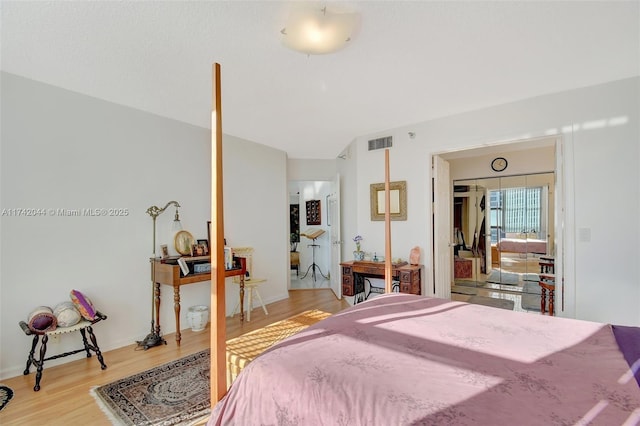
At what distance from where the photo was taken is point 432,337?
1.41m

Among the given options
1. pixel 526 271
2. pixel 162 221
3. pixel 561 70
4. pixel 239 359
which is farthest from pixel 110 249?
pixel 526 271

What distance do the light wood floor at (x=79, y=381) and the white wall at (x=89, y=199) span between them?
0.14 metres

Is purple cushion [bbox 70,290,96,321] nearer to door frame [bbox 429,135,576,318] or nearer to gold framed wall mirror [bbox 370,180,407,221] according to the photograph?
gold framed wall mirror [bbox 370,180,407,221]

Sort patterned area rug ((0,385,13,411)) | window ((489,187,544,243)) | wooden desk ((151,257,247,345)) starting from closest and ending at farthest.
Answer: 1. patterned area rug ((0,385,13,411))
2. wooden desk ((151,257,247,345))
3. window ((489,187,544,243))

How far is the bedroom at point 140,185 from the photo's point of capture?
247 centimetres

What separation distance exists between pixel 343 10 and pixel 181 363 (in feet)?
9.83

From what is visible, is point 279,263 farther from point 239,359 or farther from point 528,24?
point 528,24

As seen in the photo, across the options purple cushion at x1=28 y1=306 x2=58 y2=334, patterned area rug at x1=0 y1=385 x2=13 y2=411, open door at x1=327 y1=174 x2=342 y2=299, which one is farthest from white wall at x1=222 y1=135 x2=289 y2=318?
patterned area rug at x1=0 y1=385 x2=13 y2=411

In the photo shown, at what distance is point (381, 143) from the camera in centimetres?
396

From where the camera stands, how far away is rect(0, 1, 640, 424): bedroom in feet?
8.09

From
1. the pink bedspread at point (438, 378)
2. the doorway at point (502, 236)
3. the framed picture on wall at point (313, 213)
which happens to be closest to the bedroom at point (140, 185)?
the pink bedspread at point (438, 378)

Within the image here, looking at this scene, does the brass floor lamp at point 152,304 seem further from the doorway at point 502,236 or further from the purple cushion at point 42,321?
the doorway at point 502,236

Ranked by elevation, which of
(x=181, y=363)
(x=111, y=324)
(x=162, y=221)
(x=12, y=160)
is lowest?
(x=181, y=363)

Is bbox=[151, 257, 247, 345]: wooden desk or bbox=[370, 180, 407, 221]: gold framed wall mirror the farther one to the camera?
bbox=[370, 180, 407, 221]: gold framed wall mirror
